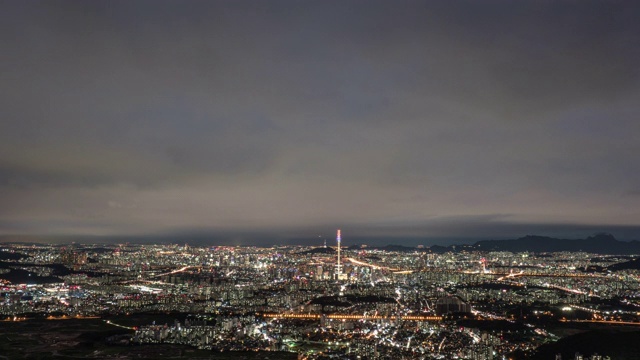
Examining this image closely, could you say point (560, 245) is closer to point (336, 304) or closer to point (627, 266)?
point (627, 266)

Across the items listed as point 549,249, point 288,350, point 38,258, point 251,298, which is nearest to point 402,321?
point 288,350

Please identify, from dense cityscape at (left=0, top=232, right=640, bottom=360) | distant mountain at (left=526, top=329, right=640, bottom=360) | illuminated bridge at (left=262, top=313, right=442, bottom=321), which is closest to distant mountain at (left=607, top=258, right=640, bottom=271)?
dense cityscape at (left=0, top=232, right=640, bottom=360)

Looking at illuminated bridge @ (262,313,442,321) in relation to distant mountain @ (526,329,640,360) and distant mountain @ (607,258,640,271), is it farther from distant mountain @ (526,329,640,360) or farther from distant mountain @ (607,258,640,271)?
distant mountain @ (607,258,640,271)

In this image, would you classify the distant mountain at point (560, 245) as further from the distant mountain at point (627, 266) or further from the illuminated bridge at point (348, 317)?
the illuminated bridge at point (348, 317)

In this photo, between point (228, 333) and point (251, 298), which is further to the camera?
point (251, 298)

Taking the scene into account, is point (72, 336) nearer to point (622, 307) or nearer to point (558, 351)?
point (558, 351)

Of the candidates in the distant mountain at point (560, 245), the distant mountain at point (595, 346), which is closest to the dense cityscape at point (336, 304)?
the distant mountain at point (595, 346)
